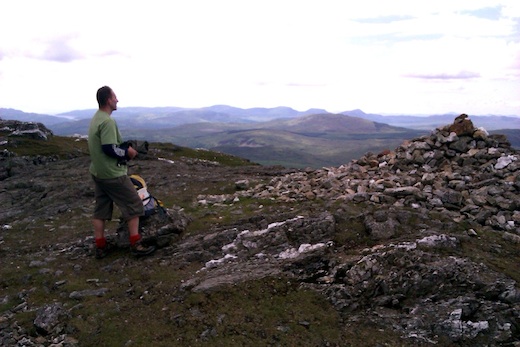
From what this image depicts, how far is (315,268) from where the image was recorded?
10.3 m

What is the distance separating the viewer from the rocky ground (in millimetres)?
8336

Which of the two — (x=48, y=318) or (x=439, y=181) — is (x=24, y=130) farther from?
(x=439, y=181)

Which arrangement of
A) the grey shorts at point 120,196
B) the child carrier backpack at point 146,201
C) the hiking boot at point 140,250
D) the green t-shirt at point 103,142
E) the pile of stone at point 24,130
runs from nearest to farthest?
1. the green t-shirt at point 103,142
2. the grey shorts at point 120,196
3. the hiking boot at point 140,250
4. the child carrier backpack at point 146,201
5. the pile of stone at point 24,130

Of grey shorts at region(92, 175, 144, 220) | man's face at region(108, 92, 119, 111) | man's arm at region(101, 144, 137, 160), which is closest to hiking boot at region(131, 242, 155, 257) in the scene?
grey shorts at region(92, 175, 144, 220)

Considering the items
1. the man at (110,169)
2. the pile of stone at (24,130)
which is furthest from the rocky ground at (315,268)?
the pile of stone at (24,130)

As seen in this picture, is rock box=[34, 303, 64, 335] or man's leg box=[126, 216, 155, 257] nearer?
rock box=[34, 303, 64, 335]

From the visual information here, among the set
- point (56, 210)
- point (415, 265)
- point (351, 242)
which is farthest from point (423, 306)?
point (56, 210)

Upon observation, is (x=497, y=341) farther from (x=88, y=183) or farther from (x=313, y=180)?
(x=88, y=183)

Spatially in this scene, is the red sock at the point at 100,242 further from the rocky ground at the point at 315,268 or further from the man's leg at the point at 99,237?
the rocky ground at the point at 315,268

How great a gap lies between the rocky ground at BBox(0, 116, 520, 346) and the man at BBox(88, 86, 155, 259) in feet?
2.86

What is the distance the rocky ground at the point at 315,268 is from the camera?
834 centimetres

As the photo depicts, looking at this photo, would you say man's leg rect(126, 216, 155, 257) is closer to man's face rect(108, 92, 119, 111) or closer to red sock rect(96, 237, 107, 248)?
red sock rect(96, 237, 107, 248)

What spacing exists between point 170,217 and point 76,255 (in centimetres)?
330

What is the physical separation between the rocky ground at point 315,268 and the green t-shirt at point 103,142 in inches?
91.8
